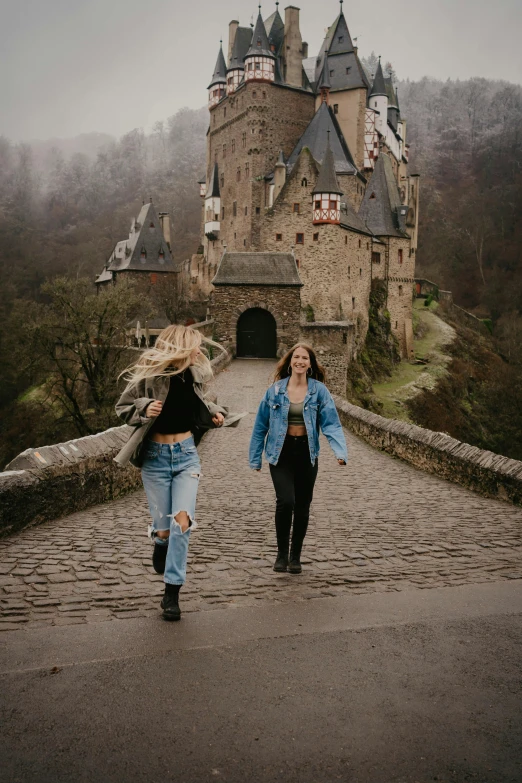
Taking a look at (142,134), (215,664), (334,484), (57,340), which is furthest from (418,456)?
(142,134)

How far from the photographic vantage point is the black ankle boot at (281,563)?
5320mm

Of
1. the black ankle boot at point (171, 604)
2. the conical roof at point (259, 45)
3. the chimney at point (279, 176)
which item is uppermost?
the conical roof at point (259, 45)

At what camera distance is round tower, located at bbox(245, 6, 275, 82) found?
57.8 meters

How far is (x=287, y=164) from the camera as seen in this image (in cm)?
5666

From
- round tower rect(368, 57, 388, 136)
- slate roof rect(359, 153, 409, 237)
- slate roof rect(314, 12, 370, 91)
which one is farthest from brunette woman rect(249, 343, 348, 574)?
slate roof rect(314, 12, 370, 91)

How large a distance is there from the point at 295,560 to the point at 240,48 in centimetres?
6548

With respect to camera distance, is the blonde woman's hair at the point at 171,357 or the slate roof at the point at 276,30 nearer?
the blonde woman's hair at the point at 171,357

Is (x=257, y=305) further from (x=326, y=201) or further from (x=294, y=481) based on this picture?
(x=294, y=481)

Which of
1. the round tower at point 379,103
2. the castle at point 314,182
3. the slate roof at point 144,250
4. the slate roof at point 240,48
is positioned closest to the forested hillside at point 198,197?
the slate roof at point 144,250

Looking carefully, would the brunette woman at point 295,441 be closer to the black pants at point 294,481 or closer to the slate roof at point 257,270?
the black pants at point 294,481

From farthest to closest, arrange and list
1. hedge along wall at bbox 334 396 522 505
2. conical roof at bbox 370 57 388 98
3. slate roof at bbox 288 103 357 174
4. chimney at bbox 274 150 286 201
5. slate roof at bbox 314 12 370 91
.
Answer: conical roof at bbox 370 57 388 98 < slate roof at bbox 314 12 370 91 < chimney at bbox 274 150 286 201 < slate roof at bbox 288 103 357 174 < hedge along wall at bbox 334 396 522 505

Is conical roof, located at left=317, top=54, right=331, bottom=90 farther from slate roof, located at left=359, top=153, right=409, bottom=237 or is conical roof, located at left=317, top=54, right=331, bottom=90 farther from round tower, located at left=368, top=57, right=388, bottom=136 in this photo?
slate roof, located at left=359, top=153, right=409, bottom=237

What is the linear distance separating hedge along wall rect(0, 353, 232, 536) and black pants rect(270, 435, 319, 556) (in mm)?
2414

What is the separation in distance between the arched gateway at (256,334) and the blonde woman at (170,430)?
25.5 m
